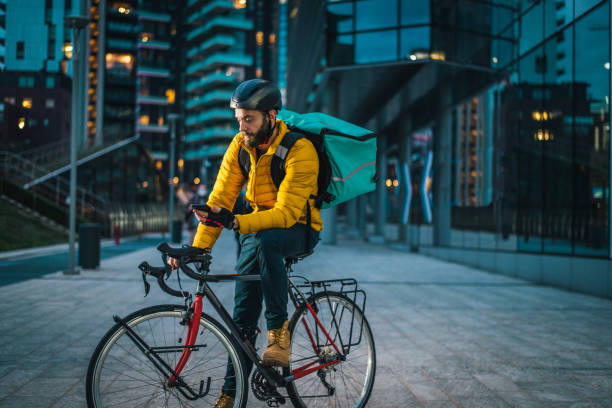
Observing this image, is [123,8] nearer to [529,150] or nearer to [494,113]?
[494,113]

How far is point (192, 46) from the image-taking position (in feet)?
305

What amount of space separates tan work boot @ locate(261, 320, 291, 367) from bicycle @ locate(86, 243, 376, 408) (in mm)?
70

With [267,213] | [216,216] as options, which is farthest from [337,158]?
[216,216]

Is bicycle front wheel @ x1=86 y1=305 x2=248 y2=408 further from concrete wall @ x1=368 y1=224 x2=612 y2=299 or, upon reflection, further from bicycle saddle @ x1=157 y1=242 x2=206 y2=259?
concrete wall @ x1=368 y1=224 x2=612 y2=299

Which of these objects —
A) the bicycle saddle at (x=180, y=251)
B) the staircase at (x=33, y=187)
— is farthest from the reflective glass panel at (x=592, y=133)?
the staircase at (x=33, y=187)

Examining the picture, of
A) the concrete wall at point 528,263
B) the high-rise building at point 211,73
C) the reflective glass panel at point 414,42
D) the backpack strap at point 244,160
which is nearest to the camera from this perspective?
the backpack strap at point 244,160

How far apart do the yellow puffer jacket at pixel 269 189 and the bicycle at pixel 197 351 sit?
0.30 m

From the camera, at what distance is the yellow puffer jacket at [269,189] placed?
2748 mm

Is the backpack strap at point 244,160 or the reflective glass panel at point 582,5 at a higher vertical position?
the reflective glass panel at point 582,5

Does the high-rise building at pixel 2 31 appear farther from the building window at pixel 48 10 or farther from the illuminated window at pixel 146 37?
the illuminated window at pixel 146 37

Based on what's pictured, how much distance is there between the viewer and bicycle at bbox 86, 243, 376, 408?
2.58 m

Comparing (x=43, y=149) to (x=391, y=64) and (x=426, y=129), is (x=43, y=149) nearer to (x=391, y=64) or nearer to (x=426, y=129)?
(x=391, y=64)

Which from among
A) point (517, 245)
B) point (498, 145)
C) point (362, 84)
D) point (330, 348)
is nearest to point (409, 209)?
point (362, 84)

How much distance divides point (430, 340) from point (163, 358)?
12.7 feet
